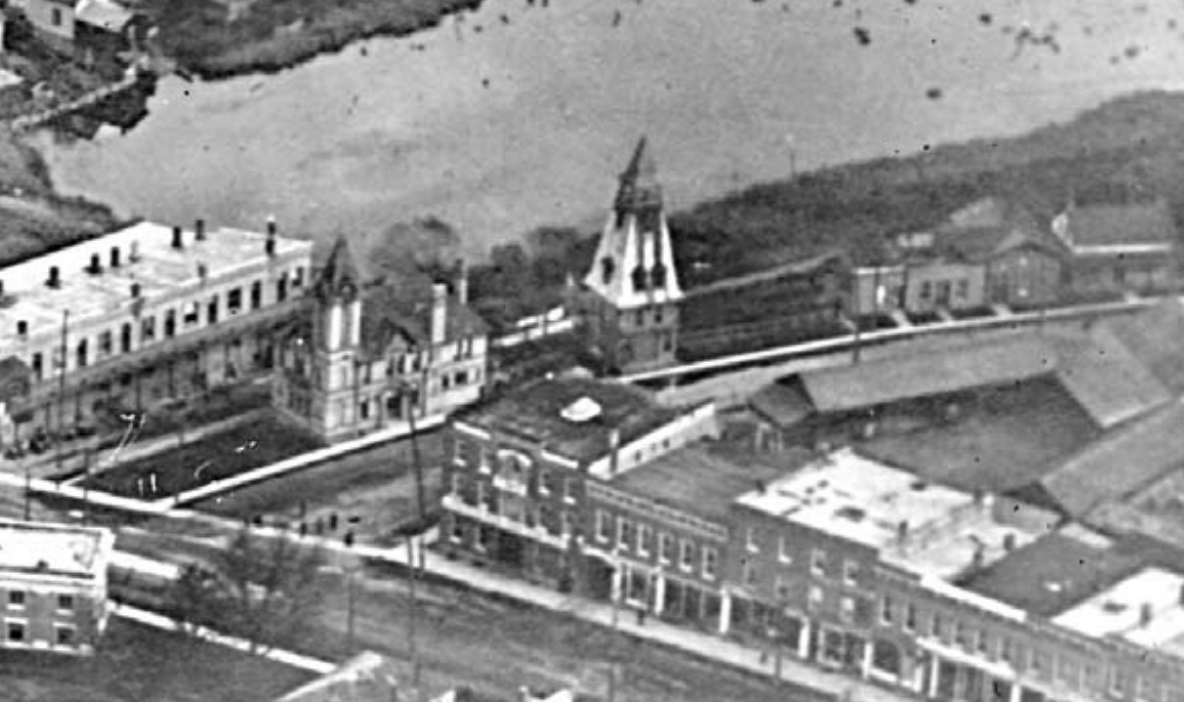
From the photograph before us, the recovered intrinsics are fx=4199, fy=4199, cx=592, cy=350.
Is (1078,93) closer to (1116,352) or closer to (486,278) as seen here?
(1116,352)

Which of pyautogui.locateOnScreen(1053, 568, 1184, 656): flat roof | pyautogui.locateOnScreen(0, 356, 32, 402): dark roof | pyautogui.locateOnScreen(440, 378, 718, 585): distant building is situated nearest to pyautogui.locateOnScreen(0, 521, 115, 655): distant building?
pyautogui.locateOnScreen(0, 356, 32, 402): dark roof

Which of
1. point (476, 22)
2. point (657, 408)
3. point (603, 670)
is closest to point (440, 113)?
point (476, 22)

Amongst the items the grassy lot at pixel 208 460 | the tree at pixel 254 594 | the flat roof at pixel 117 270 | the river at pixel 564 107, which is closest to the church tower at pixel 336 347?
the grassy lot at pixel 208 460

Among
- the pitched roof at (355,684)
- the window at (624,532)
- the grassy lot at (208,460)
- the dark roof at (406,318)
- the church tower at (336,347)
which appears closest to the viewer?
the pitched roof at (355,684)

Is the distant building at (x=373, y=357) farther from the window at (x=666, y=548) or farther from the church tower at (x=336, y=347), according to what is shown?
the window at (x=666, y=548)

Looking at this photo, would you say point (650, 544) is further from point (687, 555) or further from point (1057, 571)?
point (1057, 571)

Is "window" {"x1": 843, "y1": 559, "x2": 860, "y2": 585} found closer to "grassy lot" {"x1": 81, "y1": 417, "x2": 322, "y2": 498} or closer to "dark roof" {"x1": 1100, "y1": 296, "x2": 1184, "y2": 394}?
"dark roof" {"x1": 1100, "y1": 296, "x2": 1184, "y2": 394}
